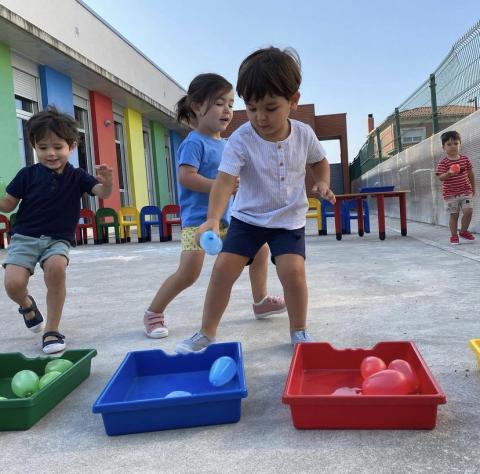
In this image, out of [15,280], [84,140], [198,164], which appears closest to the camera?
[15,280]

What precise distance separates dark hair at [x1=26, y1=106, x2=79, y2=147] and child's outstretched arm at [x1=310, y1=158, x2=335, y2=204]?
1.31 metres

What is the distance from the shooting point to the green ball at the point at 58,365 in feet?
6.86

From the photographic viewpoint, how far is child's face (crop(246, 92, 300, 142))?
88.2 inches

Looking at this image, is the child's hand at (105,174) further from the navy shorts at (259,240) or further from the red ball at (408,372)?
the red ball at (408,372)

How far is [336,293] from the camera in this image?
Answer: 3.70 meters

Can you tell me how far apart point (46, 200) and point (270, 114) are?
135 centimetres

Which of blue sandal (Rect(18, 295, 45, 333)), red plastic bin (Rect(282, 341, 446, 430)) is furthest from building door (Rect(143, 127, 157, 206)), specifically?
red plastic bin (Rect(282, 341, 446, 430))

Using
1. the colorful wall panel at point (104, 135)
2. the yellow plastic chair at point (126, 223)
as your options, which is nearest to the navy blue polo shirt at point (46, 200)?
the yellow plastic chair at point (126, 223)

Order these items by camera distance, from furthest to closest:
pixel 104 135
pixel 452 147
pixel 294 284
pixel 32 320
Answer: pixel 104 135, pixel 452 147, pixel 32 320, pixel 294 284

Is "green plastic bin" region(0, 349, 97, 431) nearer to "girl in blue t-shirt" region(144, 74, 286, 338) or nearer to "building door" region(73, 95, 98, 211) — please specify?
"girl in blue t-shirt" region(144, 74, 286, 338)

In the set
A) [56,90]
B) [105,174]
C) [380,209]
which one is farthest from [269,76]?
[56,90]

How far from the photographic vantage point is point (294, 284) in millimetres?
2430

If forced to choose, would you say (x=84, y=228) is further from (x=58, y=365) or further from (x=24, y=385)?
(x=24, y=385)

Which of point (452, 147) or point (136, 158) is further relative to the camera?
point (136, 158)
